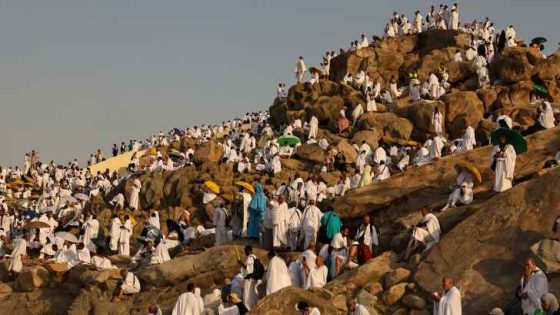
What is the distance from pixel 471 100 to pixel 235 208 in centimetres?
1845

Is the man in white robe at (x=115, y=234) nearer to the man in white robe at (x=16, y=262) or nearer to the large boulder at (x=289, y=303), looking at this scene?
the man in white robe at (x=16, y=262)

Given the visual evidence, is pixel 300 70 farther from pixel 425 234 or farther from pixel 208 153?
pixel 425 234

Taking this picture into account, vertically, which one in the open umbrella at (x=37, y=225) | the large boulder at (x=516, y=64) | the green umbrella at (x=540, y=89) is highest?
the large boulder at (x=516, y=64)

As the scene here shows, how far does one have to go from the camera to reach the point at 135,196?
3741cm

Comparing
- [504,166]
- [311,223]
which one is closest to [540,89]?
[504,166]

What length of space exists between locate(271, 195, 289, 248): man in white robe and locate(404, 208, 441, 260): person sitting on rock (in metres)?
4.54

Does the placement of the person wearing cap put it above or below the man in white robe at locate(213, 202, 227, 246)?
below

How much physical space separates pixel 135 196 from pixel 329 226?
18.7m

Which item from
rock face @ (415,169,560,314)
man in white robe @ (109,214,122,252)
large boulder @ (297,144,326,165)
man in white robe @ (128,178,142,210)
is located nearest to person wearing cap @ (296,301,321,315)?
rock face @ (415,169,560,314)

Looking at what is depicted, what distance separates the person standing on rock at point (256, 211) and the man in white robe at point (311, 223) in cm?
209

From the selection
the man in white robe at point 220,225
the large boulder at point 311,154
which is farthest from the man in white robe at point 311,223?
the large boulder at point 311,154

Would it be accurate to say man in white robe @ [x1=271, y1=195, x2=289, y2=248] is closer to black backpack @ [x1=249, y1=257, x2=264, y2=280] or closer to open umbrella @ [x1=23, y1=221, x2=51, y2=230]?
black backpack @ [x1=249, y1=257, x2=264, y2=280]

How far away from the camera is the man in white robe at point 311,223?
21.2 metres

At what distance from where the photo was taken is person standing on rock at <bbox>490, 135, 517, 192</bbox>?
63.9 feet
